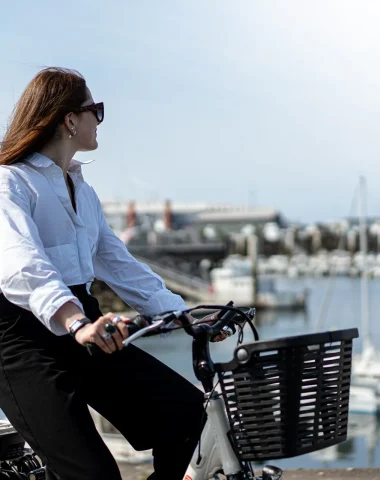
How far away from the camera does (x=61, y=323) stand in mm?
2391

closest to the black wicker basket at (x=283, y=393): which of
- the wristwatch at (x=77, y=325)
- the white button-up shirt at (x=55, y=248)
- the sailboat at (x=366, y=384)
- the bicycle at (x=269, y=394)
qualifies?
the bicycle at (x=269, y=394)

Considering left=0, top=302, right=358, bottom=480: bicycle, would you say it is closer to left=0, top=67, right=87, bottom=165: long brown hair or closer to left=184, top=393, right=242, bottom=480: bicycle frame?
left=184, top=393, right=242, bottom=480: bicycle frame

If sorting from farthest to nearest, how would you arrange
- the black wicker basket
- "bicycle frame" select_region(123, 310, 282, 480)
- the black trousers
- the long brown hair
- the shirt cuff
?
the shirt cuff
the long brown hair
the black trousers
"bicycle frame" select_region(123, 310, 282, 480)
the black wicker basket

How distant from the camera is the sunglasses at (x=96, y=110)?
2734 millimetres

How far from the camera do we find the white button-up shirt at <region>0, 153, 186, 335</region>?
2.42 metres

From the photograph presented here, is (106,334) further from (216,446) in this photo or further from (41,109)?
(41,109)

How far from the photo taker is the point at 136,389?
8.89 ft

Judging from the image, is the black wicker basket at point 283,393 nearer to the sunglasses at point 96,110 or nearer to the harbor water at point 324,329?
the harbor water at point 324,329


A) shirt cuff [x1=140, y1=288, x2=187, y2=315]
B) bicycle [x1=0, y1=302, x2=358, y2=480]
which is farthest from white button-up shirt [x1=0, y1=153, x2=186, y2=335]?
bicycle [x1=0, y1=302, x2=358, y2=480]

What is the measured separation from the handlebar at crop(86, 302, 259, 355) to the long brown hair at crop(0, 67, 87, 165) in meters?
0.67

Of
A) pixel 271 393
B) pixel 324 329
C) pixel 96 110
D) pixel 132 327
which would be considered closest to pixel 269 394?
pixel 271 393

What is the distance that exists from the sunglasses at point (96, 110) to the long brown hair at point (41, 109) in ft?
0.06

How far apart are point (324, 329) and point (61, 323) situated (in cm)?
3305

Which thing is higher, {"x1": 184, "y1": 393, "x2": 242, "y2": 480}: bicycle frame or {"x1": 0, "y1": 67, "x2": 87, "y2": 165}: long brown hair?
{"x1": 0, "y1": 67, "x2": 87, "y2": 165}: long brown hair
